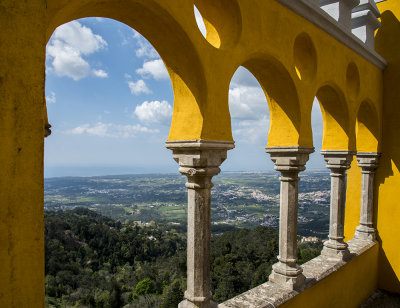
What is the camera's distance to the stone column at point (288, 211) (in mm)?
4684

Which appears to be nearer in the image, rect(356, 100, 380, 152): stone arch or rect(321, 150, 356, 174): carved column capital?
rect(321, 150, 356, 174): carved column capital

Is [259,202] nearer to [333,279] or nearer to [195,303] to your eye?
[333,279]

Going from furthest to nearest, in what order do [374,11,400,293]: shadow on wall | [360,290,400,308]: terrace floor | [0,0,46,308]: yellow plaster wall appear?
[374,11,400,293]: shadow on wall < [360,290,400,308]: terrace floor < [0,0,46,308]: yellow plaster wall

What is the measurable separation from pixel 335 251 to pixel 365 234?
1.84 meters

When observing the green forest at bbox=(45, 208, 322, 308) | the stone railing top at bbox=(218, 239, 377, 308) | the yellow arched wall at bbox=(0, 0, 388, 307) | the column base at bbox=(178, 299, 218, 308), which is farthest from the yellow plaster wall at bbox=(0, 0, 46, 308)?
the green forest at bbox=(45, 208, 322, 308)

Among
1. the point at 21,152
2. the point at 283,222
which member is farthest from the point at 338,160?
the point at 21,152

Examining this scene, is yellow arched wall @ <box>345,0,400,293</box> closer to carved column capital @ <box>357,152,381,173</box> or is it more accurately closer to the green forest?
carved column capital @ <box>357,152,381,173</box>

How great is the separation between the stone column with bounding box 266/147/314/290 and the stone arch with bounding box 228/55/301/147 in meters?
0.20

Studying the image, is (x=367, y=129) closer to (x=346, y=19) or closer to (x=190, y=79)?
(x=346, y=19)

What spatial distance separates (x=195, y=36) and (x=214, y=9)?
894 mm

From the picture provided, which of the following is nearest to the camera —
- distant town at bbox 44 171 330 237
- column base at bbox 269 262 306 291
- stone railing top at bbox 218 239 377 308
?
stone railing top at bbox 218 239 377 308

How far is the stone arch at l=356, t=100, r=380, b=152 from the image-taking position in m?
7.29

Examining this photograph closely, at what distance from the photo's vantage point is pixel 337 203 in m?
6.15

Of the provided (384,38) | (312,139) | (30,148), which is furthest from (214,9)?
(384,38)
